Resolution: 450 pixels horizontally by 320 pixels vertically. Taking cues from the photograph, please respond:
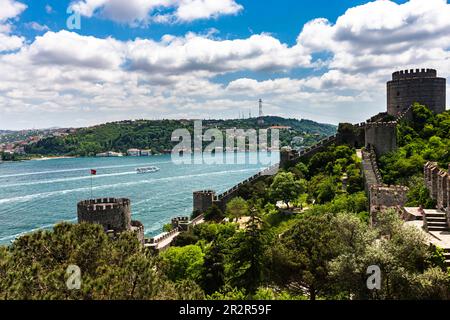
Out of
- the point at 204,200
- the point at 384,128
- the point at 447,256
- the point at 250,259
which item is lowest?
the point at 204,200

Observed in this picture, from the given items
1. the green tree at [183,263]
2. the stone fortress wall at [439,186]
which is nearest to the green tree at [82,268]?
the green tree at [183,263]

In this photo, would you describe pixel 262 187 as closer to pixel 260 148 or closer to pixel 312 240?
pixel 312 240

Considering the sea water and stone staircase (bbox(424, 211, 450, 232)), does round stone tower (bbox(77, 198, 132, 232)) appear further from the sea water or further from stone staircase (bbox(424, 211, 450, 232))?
the sea water

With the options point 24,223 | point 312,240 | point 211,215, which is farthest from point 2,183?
point 312,240

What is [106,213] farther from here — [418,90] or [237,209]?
[418,90]

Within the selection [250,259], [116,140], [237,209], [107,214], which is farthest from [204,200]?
[116,140]

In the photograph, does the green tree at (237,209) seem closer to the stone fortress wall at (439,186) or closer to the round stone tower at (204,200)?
the round stone tower at (204,200)
